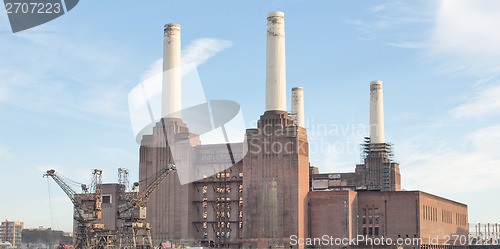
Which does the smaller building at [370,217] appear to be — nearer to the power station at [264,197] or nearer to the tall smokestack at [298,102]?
the power station at [264,197]

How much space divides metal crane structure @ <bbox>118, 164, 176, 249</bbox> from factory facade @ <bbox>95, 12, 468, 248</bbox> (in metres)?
4.53

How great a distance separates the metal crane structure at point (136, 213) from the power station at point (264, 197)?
361cm

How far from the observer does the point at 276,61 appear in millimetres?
136375

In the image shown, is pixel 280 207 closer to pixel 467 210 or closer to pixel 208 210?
pixel 208 210

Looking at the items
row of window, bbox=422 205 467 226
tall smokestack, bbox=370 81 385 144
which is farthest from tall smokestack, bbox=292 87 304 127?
row of window, bbox=422 205 467 226

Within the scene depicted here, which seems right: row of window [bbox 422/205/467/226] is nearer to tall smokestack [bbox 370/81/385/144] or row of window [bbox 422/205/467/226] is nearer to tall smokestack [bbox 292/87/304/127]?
tall smokestack [bbox 370/81/385/144]

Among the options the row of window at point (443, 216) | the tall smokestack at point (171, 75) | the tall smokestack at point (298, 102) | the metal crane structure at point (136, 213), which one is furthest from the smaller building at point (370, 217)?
the tall smokestack at point (298, 102)

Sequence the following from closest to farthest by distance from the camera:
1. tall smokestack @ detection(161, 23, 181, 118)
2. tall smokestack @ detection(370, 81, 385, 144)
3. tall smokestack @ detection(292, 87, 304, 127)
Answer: tall smokestack @ detection(161, 23, 181, 118)
tall smokestack @ detection(370, 81, 385, 144)
tall smokestack @ detection(292, 87, 304, 127)

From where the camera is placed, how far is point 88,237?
128 meters

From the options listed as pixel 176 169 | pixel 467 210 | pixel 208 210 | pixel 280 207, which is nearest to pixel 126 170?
pixel 176 169

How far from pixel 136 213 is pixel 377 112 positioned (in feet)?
252

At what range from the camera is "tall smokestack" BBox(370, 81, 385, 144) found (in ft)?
595

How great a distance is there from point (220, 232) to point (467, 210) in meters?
76.1

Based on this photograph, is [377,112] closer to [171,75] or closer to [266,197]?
[266,197]
